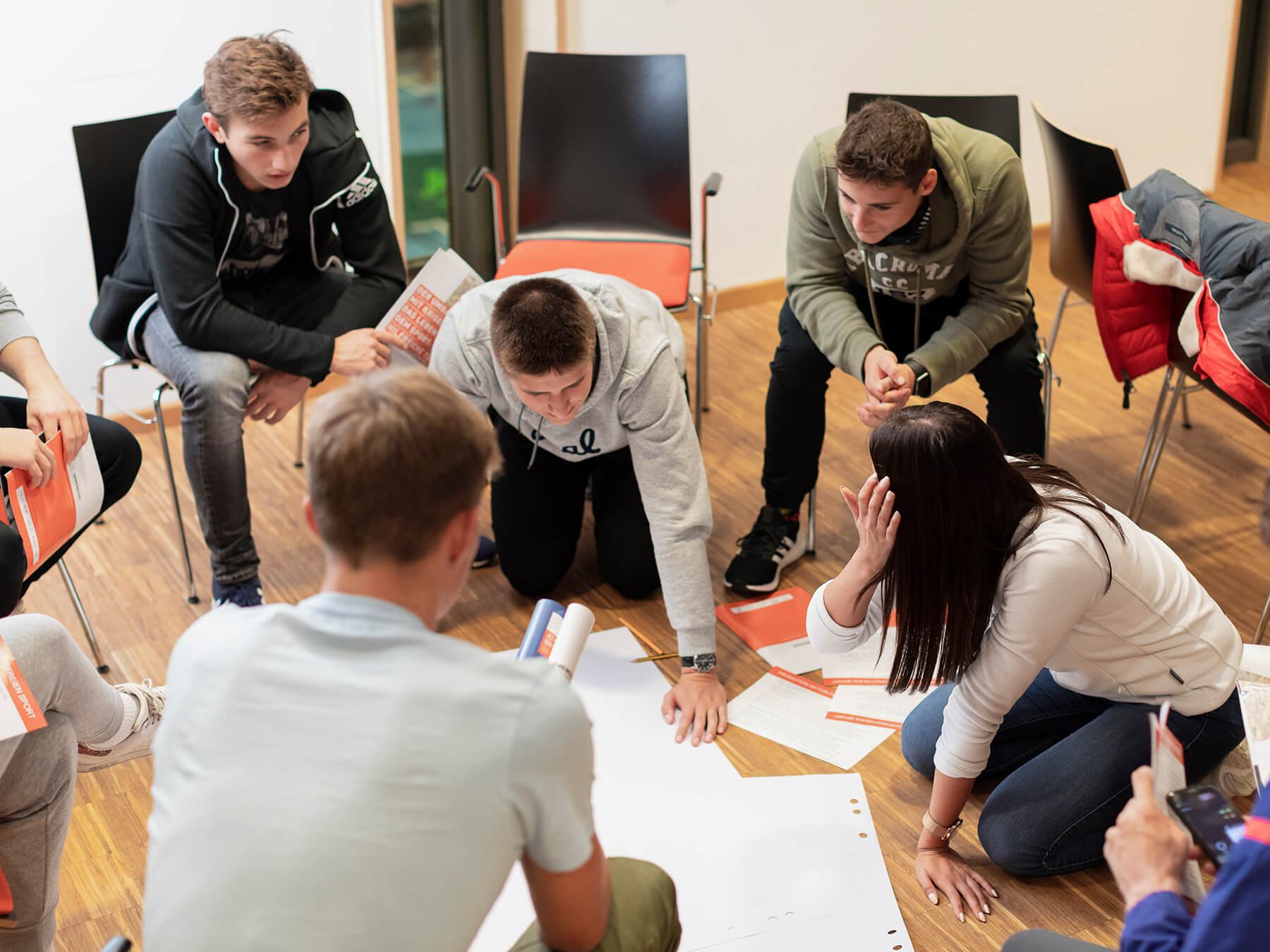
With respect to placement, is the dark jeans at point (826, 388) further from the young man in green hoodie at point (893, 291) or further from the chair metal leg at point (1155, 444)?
the chair metal leg at point (1155, 444)

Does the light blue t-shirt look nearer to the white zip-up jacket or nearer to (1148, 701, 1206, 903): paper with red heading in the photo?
(1148, 701, 1206, 903): paper with red heading

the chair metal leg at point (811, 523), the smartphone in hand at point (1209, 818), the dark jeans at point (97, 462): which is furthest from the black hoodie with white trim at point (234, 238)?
the smartphone in hand at point (1209, 818)

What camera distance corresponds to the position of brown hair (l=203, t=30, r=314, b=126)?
2320 mm

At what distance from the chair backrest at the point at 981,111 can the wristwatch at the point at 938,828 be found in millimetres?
1802

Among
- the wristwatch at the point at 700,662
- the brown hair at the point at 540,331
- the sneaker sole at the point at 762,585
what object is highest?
the brown hair at the point at 540,331

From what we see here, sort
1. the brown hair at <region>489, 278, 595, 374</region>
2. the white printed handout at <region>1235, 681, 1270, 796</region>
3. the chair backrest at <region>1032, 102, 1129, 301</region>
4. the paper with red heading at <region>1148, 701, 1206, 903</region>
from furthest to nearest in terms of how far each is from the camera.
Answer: the chair backrest at <region>1032, 102, 1129, 301</region>, the brown hair at <region>489, 278, 595, 374</region>, the white printed handout at <region>1235, 681, 1270, 796</region>, the paper with red heading at <region>1148, 701, 1206, 903</region>

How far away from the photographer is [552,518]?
261cm

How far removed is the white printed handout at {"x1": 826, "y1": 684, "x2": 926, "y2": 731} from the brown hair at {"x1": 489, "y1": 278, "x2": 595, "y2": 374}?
811 millimetres

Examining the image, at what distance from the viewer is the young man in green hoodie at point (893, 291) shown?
2.35 m

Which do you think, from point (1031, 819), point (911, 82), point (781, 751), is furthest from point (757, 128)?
point (1031, 819)

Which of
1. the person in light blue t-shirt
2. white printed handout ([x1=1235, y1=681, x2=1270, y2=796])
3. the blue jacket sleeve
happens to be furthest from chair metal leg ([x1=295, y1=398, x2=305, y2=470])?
the blue jacket sleeve

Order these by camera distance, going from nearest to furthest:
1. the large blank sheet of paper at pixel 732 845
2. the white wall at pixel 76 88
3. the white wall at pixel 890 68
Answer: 1. the large blank sheet of paper at pixel 732 845
2. the white wall at pixel 76 88
3. the white wall at pixel 890 68

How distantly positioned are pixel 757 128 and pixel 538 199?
0.96 metres

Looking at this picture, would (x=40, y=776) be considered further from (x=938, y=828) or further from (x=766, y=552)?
(x=766, y=552)
